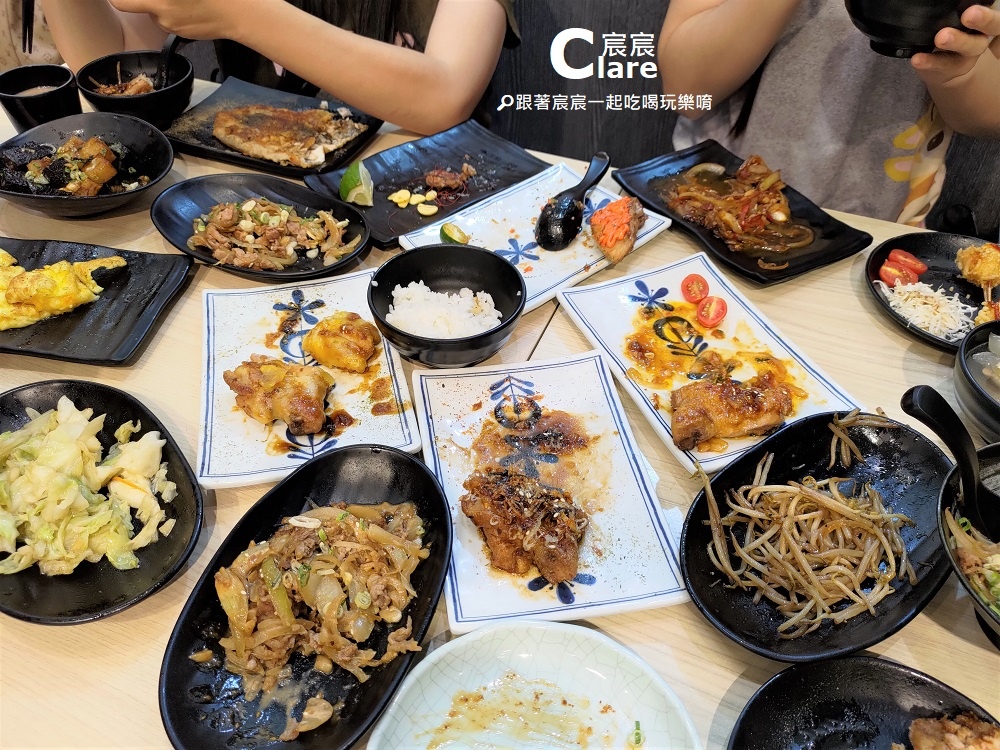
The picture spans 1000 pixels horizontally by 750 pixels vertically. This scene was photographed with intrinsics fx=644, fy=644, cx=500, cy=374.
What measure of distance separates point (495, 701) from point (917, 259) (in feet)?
7.31

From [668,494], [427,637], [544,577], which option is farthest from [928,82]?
[427,637]

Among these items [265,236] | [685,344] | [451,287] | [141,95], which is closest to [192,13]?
[141,95]

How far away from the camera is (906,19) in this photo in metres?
1.88

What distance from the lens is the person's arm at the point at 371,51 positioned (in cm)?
280

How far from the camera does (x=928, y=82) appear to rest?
8.57 ft

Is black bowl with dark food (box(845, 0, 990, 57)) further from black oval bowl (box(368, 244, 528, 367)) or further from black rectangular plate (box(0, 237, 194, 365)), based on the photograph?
black rectangular plate (box(0, 237, 194, 365))

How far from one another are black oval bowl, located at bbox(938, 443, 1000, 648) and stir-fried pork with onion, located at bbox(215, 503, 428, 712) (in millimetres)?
1116

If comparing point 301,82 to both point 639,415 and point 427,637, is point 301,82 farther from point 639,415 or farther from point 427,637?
point 427,637

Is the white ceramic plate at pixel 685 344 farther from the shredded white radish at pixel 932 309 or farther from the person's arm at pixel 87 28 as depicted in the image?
the person's arm at pixel 87 28

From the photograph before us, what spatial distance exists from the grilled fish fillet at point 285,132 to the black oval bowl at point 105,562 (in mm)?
1520

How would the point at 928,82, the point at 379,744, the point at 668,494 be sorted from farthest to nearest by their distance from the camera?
1. the point at 928,82
2. the point at 668,494
3. the point at 379,744

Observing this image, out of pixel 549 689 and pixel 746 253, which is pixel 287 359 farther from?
pixel 746 253

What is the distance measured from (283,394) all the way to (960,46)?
2323 millimetres

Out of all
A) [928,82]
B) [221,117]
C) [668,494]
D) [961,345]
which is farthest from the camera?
[221,117]
